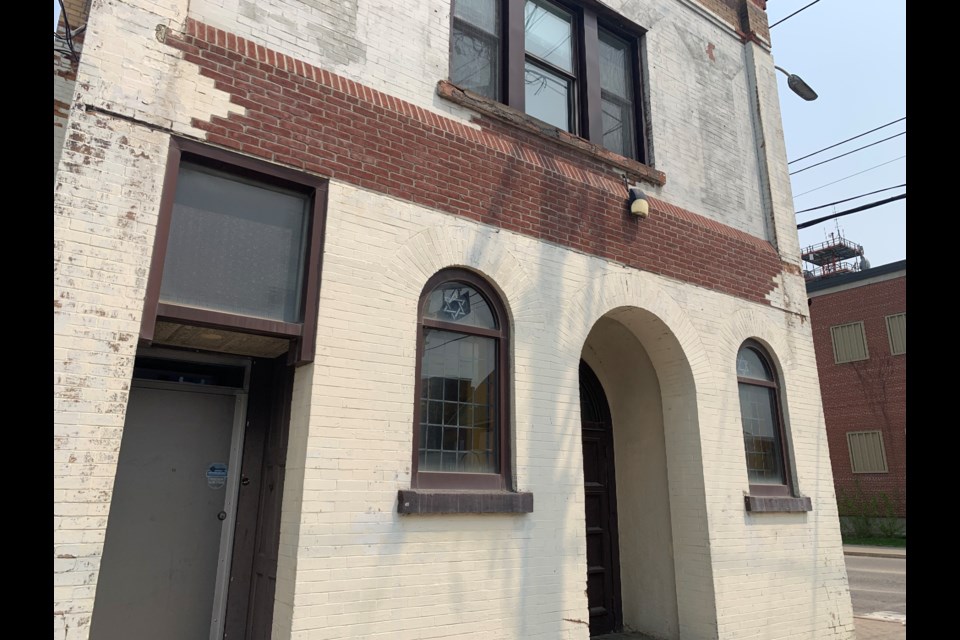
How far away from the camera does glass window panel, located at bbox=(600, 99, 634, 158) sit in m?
7.83

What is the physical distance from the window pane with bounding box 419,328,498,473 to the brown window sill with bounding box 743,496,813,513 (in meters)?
3.31

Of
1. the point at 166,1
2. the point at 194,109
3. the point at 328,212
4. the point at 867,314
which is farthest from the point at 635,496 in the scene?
the point at 867,314

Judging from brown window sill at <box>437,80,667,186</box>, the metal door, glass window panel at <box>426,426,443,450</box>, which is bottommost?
the metal door

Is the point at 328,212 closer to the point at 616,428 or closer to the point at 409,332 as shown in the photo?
the point at 409,332

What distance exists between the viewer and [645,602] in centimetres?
736

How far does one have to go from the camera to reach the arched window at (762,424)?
763 cm

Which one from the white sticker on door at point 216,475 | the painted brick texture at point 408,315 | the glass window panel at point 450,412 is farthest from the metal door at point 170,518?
the glass window panel at point 450,412

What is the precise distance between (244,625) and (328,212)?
338 cm

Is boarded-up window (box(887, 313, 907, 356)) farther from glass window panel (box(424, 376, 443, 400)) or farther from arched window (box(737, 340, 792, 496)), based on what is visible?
glass window panel (box(424, 376, 443, 400))

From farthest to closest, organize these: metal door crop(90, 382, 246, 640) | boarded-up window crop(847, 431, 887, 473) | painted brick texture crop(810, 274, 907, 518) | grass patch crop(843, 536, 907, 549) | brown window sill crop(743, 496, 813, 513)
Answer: boarded-up window crop(847, 431, 887, 473) < painted brick texture crop(810, 274, 907, 518) < grass patch crop(843, 536, 907, 549) < brown window sill crop(743, 496, 813, 513) < metal door crop(90, 382, 246, 640)

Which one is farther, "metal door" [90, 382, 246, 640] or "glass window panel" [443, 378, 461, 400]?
"glass window panel" [443, 378, 461, 400]

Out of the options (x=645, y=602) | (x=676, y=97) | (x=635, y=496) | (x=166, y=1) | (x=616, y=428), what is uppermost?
(x=676, y=97)

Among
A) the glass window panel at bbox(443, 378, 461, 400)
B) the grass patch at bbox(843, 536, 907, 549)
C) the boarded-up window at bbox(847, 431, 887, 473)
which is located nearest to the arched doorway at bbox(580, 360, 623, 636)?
the glass window panel at bbox(443, 378, 461, 400)

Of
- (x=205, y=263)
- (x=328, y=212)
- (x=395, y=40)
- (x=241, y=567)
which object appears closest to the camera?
(x=205, y=263)
